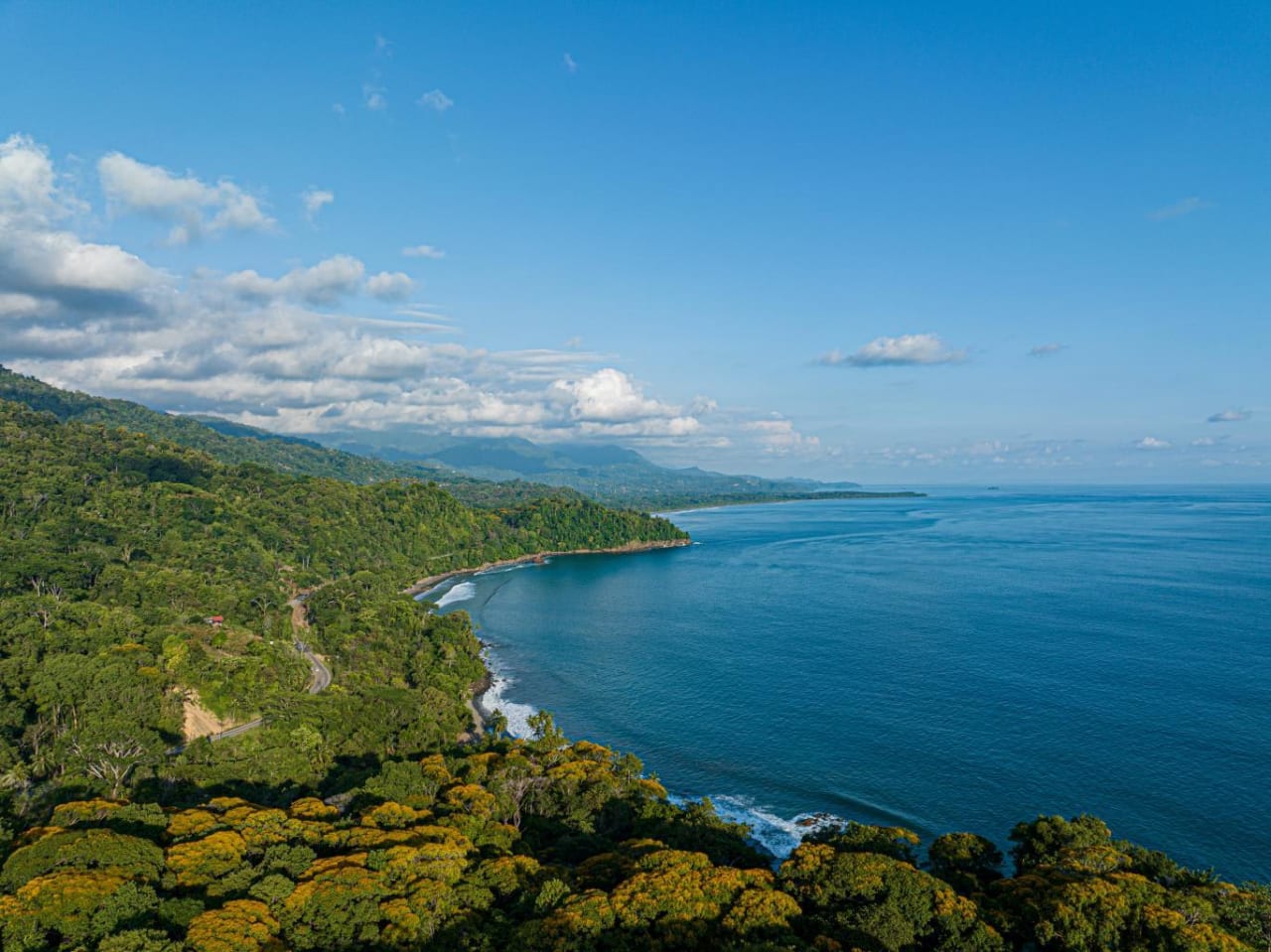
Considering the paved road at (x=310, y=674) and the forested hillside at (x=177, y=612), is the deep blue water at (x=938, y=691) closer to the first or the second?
the forested hillside at (x=177, y=612)

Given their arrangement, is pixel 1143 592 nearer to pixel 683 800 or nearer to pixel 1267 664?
pixel 1267 664

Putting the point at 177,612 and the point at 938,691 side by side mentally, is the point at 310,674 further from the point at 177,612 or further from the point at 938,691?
the point at 938,691

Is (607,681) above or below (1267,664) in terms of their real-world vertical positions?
below

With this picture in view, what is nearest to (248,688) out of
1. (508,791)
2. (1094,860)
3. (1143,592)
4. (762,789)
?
(508,791)

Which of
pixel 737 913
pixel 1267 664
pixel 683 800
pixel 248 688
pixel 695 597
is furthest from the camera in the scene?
pixel 695 597

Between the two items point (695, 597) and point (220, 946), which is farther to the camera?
point (695, 597)
